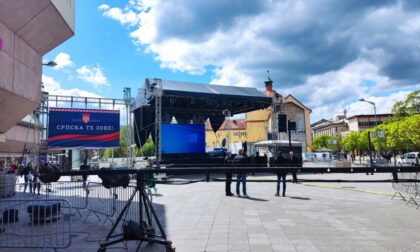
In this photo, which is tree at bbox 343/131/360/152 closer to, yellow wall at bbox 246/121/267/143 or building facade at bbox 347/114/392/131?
building facade at bbox 347/114/392/131

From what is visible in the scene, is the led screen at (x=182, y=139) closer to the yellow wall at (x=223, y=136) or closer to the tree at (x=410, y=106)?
the tree at (x=410, y=106)

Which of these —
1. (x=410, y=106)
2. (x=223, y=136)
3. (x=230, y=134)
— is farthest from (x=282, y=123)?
(x=223, y=136)

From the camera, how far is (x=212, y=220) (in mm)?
7727

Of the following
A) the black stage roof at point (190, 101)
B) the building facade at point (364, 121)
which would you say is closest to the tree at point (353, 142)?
the building facade at point (364, 121)

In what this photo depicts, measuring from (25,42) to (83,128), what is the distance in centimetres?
1265

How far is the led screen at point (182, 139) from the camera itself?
85.2 feet

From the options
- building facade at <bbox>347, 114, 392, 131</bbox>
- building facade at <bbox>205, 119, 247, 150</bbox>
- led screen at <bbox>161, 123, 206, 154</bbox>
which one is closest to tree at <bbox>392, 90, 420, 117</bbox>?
building facade at <bbox>205, 119, 247, 150</bbox>

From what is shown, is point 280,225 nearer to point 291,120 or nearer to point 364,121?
point 291,120

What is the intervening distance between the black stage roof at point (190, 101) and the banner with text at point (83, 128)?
409 cm

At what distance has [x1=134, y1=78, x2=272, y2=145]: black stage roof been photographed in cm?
2469

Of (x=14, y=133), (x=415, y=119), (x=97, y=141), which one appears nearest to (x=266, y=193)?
(x=97, y=141)

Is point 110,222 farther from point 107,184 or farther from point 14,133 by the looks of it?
point 14,133

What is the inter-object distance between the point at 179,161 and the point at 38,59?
16.9 meters

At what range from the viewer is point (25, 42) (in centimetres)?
874
